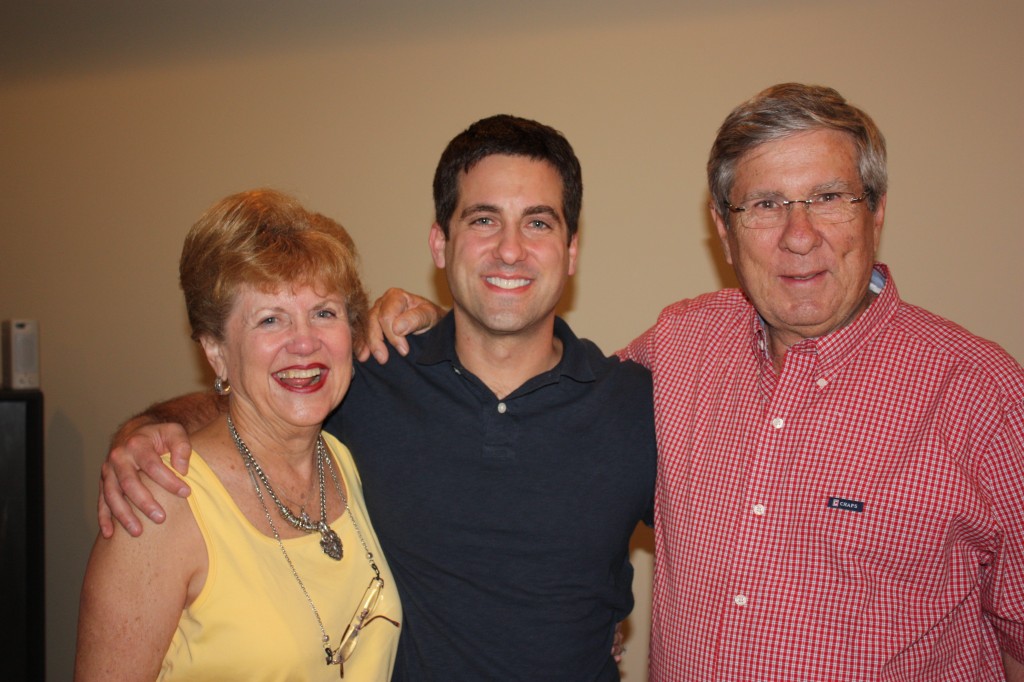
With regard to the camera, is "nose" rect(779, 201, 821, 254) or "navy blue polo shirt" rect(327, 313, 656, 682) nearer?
"nose" rect(779, 201, 821, 254)

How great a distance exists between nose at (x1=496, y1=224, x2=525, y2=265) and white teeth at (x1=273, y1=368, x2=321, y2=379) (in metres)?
0.58

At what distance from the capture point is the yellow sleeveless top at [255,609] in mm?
1774

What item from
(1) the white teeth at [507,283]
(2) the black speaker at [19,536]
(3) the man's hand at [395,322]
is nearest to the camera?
(1) the white teeth at [507,283]

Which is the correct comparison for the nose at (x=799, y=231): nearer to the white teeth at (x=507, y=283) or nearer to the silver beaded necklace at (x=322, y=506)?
the white teeth at (x=507, y=283)

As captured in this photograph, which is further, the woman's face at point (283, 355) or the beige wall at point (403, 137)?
the beige wall at point (403, 137)

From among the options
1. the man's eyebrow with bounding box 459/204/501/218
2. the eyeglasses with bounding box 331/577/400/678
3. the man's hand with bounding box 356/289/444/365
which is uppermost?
the man's eyebrow with bounding box 459/204/501/218

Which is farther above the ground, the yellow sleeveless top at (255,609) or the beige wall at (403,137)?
the beige wall at (403,137)

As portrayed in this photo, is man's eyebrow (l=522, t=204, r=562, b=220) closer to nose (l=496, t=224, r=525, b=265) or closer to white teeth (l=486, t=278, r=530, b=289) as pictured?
nose (l=496, t=224, r=525, b=265)

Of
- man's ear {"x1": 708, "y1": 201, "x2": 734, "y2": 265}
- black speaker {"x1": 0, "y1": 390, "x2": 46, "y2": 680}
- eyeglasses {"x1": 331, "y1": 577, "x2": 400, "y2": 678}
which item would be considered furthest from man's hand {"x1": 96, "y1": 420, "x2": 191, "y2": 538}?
black speaker {"x1": 0, "y1": 390, "x2": 46, "y2": 680}

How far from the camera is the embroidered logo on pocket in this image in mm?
1939

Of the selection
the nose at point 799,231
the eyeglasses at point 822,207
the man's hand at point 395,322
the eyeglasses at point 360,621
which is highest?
the eyeglasses at point 822,207

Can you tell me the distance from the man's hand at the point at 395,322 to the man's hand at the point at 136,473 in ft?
1.90

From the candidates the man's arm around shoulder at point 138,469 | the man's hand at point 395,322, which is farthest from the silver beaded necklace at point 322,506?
the man's hand at point 395,322

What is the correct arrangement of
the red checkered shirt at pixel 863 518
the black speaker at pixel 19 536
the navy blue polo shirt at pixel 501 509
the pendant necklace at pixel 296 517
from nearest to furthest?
1. the red checkered shirt at pixel 863 518
2. the pendant necklace at pixel 296 517
3. the navy blue polo shirt at pixel 501 509
4. the black speaker at pixel 19 536
